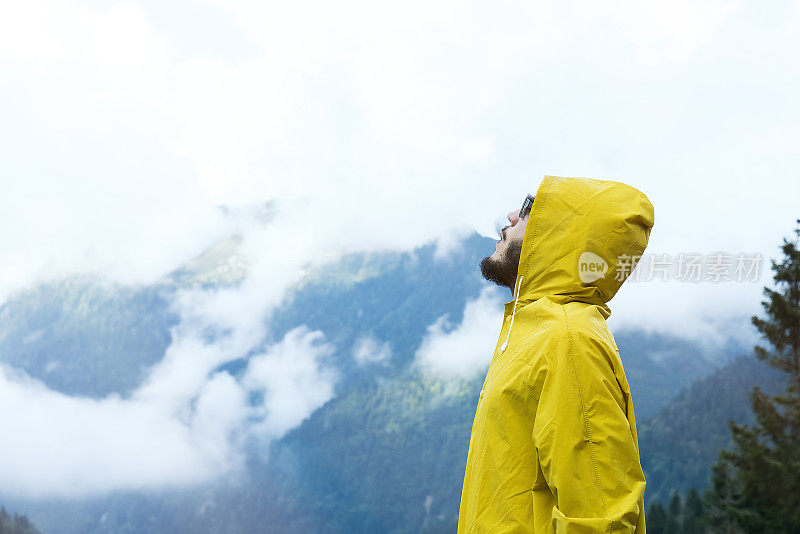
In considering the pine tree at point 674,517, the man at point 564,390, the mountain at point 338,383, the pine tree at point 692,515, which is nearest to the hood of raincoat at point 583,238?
the man at point 564,390

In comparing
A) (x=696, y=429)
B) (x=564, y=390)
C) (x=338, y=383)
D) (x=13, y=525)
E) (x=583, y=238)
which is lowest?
(x=564, y=390)

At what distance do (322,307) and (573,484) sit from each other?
580 feet

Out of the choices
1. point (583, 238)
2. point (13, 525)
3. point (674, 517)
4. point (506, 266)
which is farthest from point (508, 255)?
Result: point (13, 525)

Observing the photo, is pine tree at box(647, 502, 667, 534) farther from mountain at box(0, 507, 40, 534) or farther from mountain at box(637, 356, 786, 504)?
mountain at box(0, 507, 40, 534)

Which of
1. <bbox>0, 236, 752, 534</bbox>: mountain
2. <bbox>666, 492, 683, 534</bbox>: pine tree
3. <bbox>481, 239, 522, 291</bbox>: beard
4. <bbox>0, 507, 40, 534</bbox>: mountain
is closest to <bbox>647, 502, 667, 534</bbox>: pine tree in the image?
<bbox>666, 492, 683, 534</bbox>: pine tree

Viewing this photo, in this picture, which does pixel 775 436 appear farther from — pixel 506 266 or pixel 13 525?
pixel 13 525

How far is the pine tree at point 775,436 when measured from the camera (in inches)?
768

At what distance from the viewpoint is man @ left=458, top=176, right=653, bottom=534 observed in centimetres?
204

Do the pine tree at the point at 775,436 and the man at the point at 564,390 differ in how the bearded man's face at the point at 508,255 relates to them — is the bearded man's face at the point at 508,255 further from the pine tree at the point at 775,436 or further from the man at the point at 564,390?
the pine tree at the point at 775,436

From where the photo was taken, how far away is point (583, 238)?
A: 95.2 inches

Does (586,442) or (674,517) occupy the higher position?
(674,517)

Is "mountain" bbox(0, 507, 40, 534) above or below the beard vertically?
above

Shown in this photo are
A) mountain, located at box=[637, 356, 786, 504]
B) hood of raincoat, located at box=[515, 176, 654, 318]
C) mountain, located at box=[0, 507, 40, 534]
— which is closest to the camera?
hood of raincoat, located at box=[515, 176, 654, 318]

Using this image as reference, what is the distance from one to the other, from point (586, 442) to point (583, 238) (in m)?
0.77
